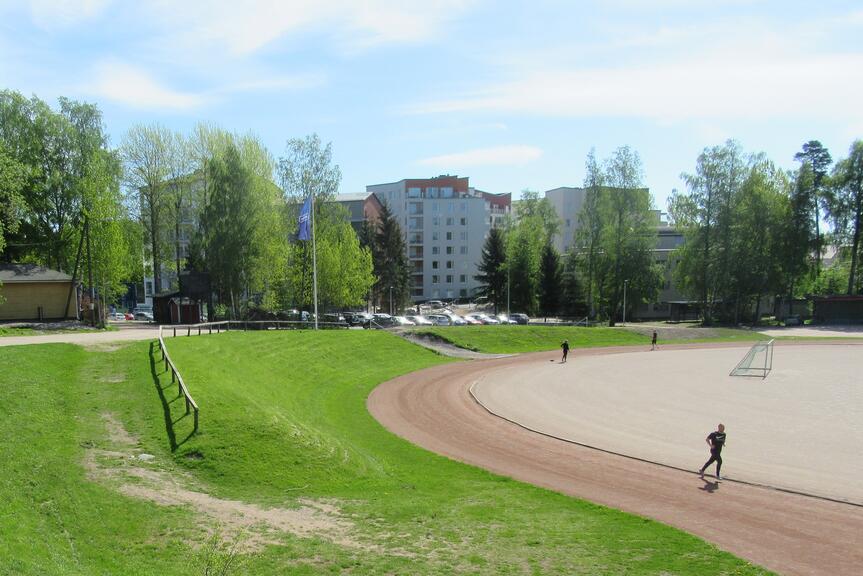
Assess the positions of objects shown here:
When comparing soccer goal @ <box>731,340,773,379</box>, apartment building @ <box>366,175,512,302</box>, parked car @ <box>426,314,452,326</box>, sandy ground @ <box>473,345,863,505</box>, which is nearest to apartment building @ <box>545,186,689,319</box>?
apartment building @ <box>366,175,512,302</box>

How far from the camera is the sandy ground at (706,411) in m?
19.8

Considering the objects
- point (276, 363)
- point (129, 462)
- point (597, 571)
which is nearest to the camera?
point (597, 571)

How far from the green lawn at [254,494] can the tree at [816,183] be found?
73018 millimetres

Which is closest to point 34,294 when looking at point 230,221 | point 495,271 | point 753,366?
point 230,221

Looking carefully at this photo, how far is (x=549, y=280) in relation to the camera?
3450 inches

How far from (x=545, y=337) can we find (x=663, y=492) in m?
43.0

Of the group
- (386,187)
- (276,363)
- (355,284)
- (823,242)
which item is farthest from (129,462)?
(386,187)

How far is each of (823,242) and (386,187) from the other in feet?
274

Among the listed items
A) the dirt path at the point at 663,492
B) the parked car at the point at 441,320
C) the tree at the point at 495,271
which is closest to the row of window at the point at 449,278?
the tree at the point at 495,271

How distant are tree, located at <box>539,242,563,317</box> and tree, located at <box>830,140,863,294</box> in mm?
35434

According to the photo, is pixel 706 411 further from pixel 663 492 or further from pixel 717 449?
pixel 663 492

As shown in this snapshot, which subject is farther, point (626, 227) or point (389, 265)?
point (389, 265)

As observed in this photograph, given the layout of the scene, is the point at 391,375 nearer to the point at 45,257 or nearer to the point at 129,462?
the point at 129,462

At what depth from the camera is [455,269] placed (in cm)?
12438
